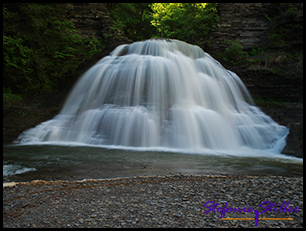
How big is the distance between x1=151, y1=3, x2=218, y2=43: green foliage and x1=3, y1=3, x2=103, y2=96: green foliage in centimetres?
760

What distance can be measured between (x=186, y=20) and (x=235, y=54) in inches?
228

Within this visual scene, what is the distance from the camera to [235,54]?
14.9 metres

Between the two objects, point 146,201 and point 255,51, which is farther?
point 255,51

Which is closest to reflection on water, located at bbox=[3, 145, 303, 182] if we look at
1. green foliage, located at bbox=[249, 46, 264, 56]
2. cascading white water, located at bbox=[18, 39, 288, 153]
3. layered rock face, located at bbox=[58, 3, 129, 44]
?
cascading white water, located at bbox=[18, 39, 288, 153]

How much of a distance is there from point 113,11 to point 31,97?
1152 centimetres

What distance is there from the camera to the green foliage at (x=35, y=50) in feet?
45.5

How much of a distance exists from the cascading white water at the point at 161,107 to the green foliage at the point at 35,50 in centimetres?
427

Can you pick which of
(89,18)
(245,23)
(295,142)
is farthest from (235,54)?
(89,18)

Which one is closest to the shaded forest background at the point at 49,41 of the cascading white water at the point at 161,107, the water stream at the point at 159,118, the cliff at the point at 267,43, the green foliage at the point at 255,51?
the cliff at the point at 267,43

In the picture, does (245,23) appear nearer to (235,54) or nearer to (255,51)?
(255,51)

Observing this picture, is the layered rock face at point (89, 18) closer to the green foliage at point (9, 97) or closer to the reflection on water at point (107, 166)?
the green foliage at point (9, 97)

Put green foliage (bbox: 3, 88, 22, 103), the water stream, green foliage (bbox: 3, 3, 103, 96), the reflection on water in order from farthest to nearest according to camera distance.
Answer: green foliage (bbox: 3, 3, 103, 96), green foliage (bbox: 3, 88, 22, 103), the water stream, the reflection on water

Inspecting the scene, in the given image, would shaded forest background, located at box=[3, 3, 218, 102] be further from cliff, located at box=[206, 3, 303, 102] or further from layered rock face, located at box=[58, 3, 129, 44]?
cliff, located at box=[206, 3, 303, 102]

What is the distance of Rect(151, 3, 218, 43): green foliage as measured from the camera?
1745 centimetres
